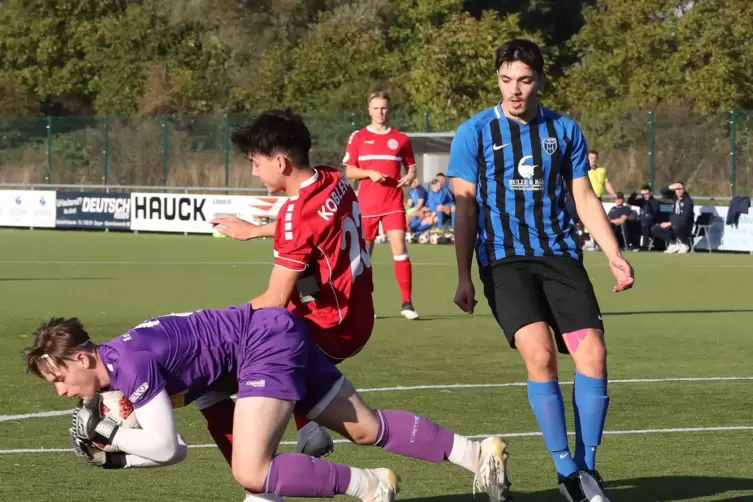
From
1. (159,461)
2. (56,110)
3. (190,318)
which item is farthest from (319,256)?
(56,110)

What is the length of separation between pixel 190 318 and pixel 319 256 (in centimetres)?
85

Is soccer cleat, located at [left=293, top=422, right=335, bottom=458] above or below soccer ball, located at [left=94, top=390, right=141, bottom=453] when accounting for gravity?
below

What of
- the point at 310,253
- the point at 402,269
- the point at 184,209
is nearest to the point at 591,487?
the point at 310,253

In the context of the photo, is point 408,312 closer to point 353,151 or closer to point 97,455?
point 353,151

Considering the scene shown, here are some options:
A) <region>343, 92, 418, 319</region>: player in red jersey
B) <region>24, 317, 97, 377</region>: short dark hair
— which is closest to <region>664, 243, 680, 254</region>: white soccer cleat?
<region>343, 92, 418, 319</region>: player in red jersey

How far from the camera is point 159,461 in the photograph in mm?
5402

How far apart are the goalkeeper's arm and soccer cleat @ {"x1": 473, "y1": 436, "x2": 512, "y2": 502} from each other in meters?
1.42

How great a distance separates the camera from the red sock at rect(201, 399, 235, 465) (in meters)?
6.36

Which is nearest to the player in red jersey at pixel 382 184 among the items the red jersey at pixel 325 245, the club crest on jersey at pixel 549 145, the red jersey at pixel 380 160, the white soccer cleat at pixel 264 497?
the red jersey at pixel 380 160

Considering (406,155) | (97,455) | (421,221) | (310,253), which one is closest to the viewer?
(97,455)

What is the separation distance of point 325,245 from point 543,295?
1.08 metres

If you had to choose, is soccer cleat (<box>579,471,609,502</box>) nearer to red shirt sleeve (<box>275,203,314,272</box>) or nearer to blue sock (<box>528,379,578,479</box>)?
blue sock (<box>528,379,578,479</box>)

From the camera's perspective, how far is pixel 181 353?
5.56 m

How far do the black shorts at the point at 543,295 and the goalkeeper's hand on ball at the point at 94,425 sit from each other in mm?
2013
